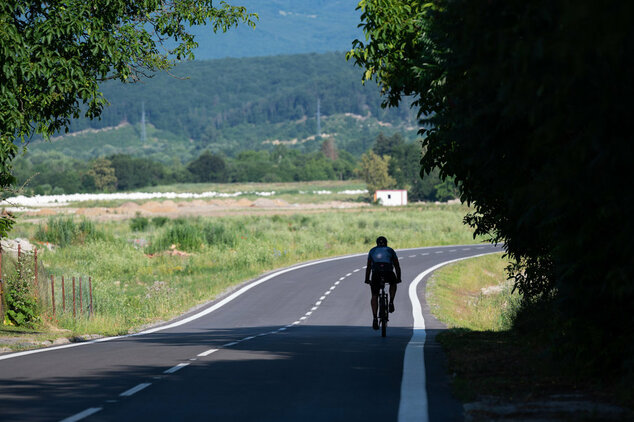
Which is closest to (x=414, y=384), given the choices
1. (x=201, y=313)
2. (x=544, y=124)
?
(x=544, y=124)

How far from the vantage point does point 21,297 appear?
889 inches

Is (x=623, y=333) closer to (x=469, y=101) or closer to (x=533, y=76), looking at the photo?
(x=469, y=101)

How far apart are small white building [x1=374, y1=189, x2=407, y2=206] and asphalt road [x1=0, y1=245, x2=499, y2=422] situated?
4879 inches

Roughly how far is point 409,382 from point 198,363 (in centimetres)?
380

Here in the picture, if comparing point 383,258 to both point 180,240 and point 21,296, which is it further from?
point 180,240

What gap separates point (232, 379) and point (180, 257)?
139ft

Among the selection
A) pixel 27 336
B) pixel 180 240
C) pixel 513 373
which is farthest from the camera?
pixel 180 240

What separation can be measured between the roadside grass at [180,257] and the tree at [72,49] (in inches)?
278

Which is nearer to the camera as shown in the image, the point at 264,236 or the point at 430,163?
the point at 430,163

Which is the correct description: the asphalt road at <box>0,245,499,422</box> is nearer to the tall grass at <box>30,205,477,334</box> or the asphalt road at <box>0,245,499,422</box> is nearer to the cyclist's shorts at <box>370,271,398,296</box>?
the cyclist's shorts at <box>370,271,398,296</box>

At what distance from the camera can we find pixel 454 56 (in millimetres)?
11227

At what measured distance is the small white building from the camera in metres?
147

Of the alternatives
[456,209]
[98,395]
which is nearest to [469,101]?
[98,395]

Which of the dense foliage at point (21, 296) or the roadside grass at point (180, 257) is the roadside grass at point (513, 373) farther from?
the roadside grass at point (180, 257)
